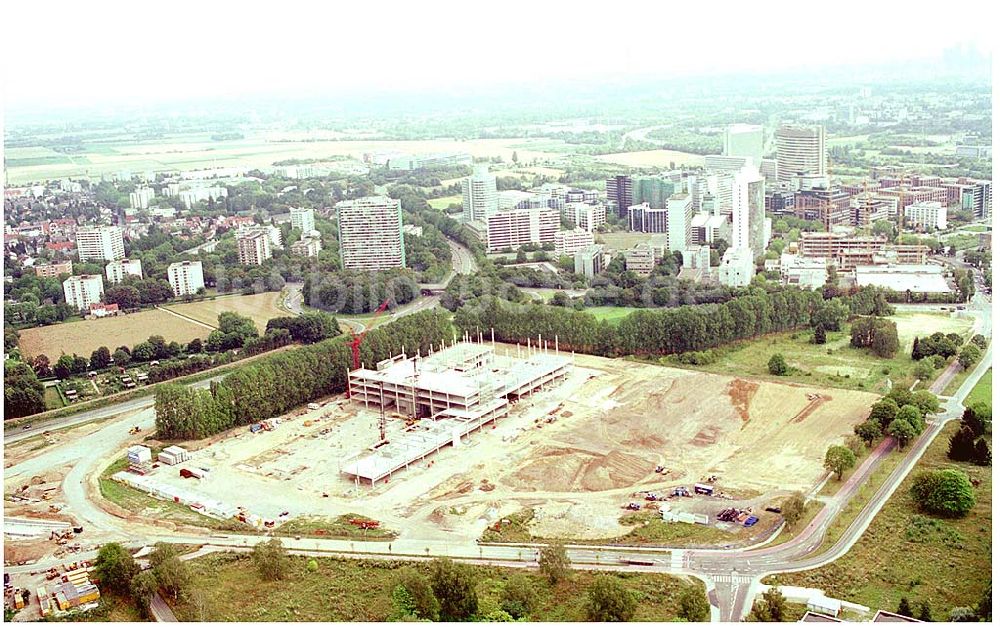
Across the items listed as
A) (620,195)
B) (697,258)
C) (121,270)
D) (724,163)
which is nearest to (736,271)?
(697,258)

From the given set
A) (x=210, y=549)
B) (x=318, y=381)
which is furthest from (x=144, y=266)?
(x=210, y=549)

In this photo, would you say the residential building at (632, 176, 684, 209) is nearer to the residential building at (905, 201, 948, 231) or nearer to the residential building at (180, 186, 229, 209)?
the residential building at (905, 201, 948, 231)

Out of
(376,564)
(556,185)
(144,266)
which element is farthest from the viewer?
(556,185)

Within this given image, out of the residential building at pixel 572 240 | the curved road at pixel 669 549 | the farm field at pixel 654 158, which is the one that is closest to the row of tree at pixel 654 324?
the curved road at pixel 669 549

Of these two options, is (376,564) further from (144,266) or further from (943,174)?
(943,174)

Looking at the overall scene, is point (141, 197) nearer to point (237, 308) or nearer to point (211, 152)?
point (211, 152)
